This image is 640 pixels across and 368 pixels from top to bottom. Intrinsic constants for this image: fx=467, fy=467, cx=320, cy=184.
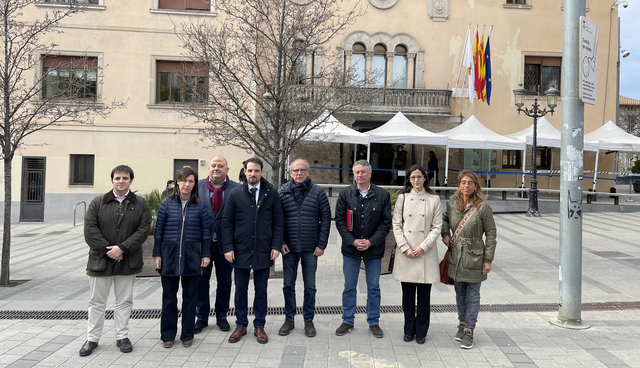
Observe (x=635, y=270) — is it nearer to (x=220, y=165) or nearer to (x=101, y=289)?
(x=220, y=165)

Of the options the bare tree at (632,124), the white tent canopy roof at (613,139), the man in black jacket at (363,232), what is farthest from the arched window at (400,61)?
the bare tree at (632,124)

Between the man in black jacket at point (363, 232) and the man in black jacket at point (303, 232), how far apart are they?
25 centimetres

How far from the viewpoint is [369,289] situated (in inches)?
209

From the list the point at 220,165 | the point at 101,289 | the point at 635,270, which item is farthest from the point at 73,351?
the point at 635,270

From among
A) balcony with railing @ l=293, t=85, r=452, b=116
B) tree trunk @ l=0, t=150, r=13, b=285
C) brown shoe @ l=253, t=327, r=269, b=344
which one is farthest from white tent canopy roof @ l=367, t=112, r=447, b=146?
brown shoe @ l=253, t=327, r=269, b=344

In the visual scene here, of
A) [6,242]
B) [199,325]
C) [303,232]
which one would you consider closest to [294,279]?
[303,232]

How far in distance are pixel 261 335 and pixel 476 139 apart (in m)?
15.1

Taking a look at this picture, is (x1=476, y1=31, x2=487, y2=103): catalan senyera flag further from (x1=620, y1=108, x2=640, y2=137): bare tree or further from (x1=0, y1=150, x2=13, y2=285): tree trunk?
(x1=620, y1=108, x2=640, y2=137): bare tree

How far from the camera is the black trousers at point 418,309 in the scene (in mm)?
4992

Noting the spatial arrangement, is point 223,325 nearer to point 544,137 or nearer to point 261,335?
point 261,335

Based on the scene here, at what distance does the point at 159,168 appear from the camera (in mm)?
17703

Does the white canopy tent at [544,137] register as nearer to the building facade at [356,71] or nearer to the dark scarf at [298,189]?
the building facade at [356,71]

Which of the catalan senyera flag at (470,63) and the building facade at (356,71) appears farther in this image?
the catalan senyera flag at (470,63)

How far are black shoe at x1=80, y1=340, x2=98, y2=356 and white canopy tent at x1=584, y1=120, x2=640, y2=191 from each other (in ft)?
66.2
